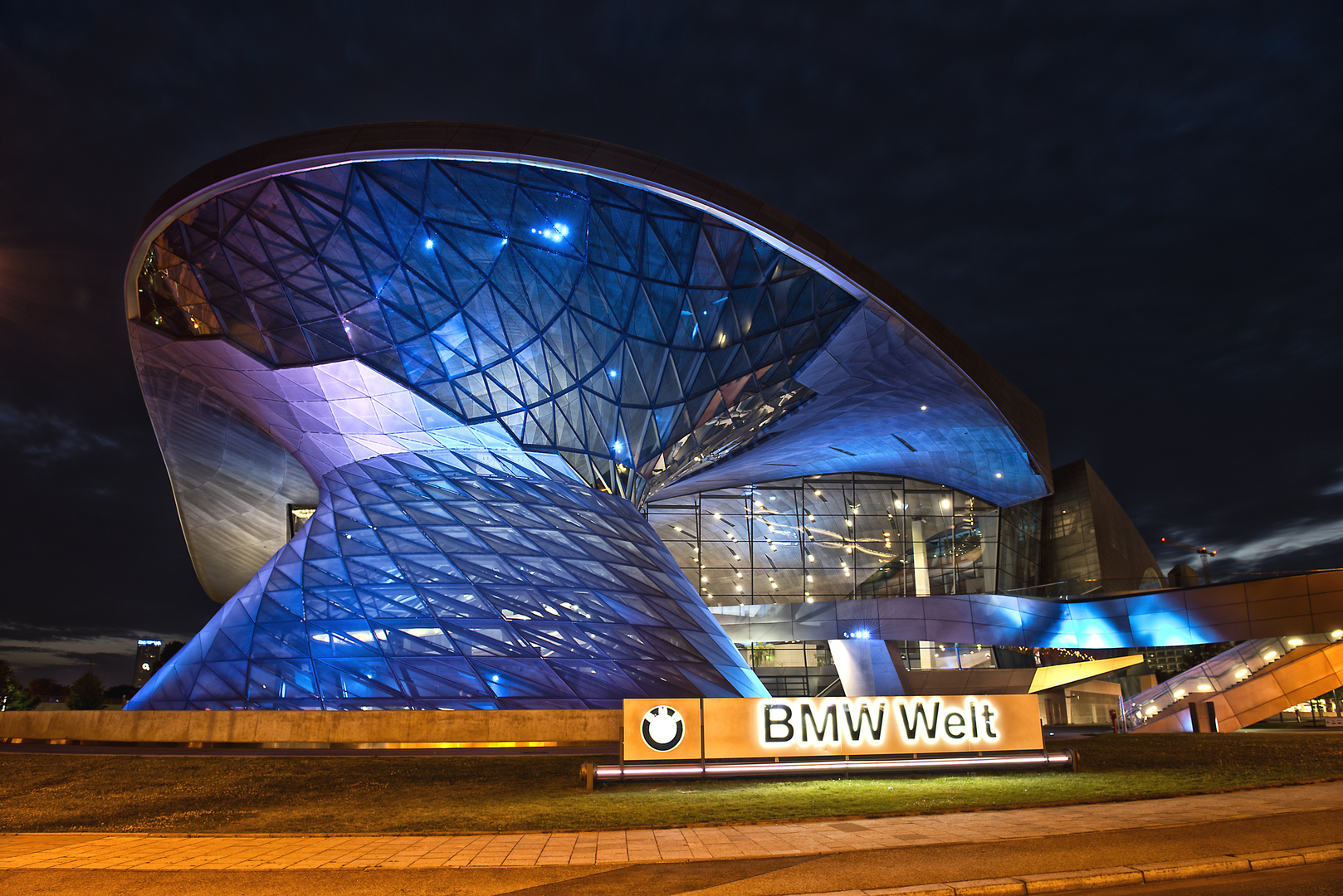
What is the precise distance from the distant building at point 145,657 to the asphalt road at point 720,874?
352ft

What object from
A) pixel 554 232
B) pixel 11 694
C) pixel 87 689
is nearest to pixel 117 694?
pixel 87 689

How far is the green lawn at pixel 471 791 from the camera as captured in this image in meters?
8.88

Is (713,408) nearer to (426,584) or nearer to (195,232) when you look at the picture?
(426,584)

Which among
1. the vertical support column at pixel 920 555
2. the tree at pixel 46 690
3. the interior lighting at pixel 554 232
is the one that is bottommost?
the tree at pixel 46 690

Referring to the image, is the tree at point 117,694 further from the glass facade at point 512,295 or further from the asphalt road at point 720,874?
the asphalt road at point 720,874

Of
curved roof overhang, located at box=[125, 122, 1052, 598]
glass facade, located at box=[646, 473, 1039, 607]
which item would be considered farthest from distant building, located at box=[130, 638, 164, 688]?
glass facade, located at box=[646, 473, 1039, 607]

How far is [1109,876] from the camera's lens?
5871 millimetres

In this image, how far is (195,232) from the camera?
72.9 ft

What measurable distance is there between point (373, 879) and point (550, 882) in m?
1.39

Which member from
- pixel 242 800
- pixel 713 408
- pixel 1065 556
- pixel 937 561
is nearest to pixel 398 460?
pixel 713 408

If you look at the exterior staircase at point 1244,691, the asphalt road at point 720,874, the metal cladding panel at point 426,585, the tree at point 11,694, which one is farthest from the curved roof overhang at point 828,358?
the tree at point 11,694

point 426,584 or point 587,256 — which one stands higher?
point 587,256

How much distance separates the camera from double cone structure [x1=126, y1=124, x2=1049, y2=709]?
19.5m

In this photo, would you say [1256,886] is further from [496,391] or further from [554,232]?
[496,391]
